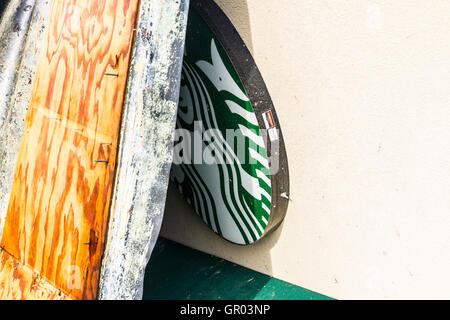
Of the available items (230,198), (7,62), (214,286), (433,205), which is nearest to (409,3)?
(433,205)

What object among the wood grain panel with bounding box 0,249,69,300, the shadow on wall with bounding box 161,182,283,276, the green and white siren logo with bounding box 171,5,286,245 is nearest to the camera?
the wood grain panel with bounding box 0,249,69,300

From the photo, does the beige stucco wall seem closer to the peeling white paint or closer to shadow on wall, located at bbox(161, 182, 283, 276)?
shadow on wall, located at bbox(161, 182, 283, 276)

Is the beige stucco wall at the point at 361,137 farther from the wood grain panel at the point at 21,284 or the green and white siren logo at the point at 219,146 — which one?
the wood grain panel at the point at 21,284

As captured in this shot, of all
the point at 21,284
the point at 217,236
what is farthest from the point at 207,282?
the point at 21,284

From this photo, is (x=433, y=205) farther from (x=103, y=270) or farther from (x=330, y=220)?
(x=103, y=270)

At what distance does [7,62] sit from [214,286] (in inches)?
48.1

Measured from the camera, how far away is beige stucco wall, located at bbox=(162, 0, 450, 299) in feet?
3.53

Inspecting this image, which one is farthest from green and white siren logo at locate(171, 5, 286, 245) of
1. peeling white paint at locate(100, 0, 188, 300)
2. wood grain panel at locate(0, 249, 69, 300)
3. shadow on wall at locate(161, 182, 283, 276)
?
wood grain panel at locate(0, 249, 69, 300)

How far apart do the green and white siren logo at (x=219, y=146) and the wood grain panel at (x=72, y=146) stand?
427 mm

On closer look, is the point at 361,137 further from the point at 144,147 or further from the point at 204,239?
the point at 204,239

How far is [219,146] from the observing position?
Result: 161 centimetres

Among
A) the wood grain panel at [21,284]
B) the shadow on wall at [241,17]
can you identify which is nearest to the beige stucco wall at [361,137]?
the shadow on wall at [241,17]

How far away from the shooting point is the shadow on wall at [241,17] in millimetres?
1454

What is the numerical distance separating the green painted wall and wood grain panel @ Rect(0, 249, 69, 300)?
49 cm
